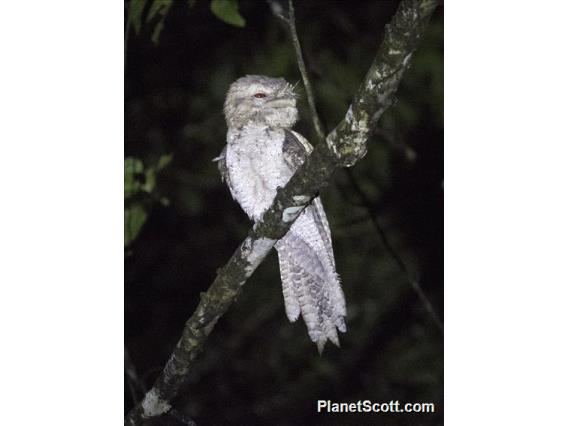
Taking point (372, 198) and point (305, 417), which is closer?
point (305, 417)

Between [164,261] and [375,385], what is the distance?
1.59 meters

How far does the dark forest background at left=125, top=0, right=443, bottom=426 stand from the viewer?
4.68 metres

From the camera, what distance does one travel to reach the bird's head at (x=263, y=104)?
3.45m

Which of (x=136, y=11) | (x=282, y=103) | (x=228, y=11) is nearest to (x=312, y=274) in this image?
(x=282, y=103)

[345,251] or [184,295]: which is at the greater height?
[345,251]

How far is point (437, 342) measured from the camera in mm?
4703

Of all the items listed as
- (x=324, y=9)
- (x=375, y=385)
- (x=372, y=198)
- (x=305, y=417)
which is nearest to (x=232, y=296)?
(x=305, y=417)

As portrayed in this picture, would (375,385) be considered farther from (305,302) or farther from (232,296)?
(232,296)

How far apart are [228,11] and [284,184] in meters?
0.73

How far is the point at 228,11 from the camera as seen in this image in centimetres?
289

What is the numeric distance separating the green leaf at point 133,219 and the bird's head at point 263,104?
0.59 meters

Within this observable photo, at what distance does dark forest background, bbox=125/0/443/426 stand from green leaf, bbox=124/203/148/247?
43.3 inches

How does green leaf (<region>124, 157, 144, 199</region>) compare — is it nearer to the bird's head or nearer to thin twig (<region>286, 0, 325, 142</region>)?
the bird's head

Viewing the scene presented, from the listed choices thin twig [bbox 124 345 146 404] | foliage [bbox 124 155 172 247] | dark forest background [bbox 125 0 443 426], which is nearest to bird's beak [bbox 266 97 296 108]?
foliage [bbox 124 155 172 247]
